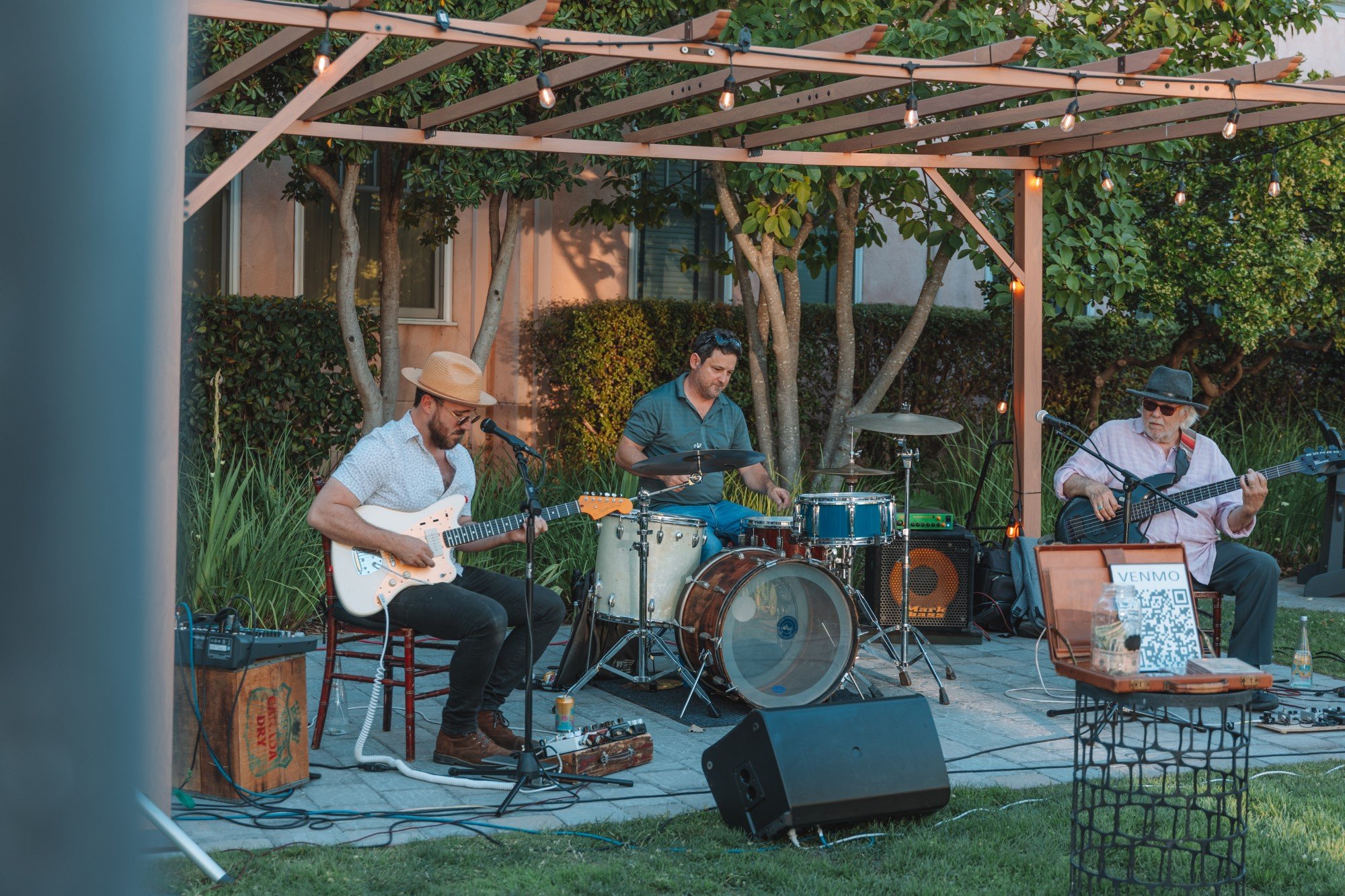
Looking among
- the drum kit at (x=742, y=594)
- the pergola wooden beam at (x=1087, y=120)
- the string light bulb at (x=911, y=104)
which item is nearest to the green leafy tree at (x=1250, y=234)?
the pergola wooden beam at (x=1087, y=120)

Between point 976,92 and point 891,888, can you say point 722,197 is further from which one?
point 891,888

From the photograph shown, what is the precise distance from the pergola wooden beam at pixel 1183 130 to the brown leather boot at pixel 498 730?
4.35 metres

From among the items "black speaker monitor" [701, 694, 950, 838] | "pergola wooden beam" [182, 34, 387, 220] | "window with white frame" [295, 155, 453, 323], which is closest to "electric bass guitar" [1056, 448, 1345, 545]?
"black speaker monitor" [701, 694, 950, 838]

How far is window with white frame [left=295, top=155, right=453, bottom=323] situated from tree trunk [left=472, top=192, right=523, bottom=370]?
76 cm

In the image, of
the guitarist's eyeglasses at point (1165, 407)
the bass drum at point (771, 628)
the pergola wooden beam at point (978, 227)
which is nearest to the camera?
the bass drum at point (771, 628)

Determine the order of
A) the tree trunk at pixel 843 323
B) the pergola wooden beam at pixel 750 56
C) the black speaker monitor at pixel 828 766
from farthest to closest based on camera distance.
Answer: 1. the tree trunk at pixel 843 323
2. the pergola wooden beam at pixel 750 56
3. the black speaker monitor at pixel 828 766

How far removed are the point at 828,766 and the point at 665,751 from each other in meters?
1.33

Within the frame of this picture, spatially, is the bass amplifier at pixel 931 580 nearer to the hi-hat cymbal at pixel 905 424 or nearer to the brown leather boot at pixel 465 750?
the hi-hat cymbal at pixel 905 424

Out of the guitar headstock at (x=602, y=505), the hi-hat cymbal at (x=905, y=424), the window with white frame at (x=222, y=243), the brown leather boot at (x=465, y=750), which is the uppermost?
the window with white frame at (x=222, y=243)

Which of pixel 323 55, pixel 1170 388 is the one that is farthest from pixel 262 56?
pixel 1170 388

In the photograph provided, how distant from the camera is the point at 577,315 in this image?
415 inches

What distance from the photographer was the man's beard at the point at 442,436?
5.30 metres

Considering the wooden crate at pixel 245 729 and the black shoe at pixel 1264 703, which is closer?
the wooden crate at pixel 245 729

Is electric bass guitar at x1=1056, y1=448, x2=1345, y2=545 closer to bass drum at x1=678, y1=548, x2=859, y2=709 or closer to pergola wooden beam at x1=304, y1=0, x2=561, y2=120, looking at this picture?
bass drum at x1=678, y1=548, x2=859, y2=709
